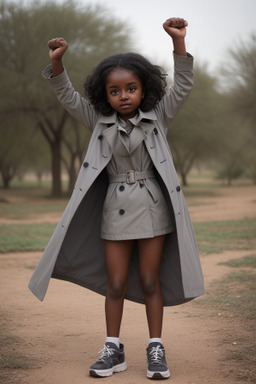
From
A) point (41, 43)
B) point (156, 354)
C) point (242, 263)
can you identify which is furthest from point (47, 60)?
point (156, 354)

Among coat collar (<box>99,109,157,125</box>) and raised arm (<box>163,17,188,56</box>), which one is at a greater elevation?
raised arm (<box>163,17,188,56</box>)

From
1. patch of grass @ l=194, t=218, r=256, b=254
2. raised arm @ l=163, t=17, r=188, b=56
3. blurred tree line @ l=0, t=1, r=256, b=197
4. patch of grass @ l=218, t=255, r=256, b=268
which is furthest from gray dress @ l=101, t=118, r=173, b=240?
blurred tree line @ l=0, t=1, r=256, b=197

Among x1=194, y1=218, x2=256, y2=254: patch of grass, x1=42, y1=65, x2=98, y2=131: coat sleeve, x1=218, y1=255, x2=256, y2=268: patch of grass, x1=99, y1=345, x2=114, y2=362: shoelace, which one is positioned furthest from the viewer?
x1=194, y1=218, x2=256, y2=254: patch of grass

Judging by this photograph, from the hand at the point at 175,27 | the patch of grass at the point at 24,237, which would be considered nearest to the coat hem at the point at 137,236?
the hand at the point at 175,27

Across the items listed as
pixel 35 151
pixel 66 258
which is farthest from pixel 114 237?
pixel 35 151

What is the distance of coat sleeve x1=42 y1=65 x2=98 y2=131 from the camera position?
3645 millimetres

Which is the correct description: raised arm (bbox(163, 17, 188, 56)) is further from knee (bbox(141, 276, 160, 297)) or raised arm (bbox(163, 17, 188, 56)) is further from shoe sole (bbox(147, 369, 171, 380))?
shoe sole (bbox(147, 369, 171, 380))

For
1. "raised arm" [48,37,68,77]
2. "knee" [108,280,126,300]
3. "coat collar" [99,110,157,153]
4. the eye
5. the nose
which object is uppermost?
"raised arm" [48,37,68,77]

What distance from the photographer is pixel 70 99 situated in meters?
3.69

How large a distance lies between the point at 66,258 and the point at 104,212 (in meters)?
0.41

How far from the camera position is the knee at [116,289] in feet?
11.6

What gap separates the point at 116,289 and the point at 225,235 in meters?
8.23

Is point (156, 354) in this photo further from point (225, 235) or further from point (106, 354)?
point (225, 235)

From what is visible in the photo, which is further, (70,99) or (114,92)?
(70,99)
